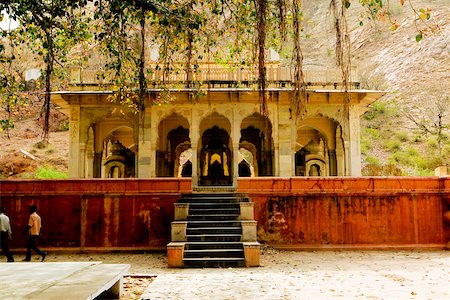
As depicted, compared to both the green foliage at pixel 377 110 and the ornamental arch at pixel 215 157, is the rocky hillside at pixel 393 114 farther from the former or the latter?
the ornamental arch at pixel 215 157

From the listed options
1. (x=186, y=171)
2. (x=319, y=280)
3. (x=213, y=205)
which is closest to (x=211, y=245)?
(x=213, y=205)

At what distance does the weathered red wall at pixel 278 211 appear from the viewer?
12.2 meters

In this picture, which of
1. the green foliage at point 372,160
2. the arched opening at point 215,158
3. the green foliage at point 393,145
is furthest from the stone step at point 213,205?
the green foliage at point 393,145

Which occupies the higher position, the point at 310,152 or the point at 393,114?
the point at 393,114

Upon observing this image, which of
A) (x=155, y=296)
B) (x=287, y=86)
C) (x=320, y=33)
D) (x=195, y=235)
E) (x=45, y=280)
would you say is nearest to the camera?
(x=45, y=280)

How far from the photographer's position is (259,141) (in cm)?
2289

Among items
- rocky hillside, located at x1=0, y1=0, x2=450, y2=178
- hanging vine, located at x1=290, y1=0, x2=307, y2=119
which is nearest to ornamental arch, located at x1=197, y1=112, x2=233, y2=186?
rocky hillside, located at x1=0, y1=0, x2=450, y2=178

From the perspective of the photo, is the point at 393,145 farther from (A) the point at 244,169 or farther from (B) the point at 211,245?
(B) the point at 211,245

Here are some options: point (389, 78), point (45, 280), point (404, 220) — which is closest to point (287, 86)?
point (404, 220)

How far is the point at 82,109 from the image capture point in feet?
56.3

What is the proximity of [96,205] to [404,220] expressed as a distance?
9.09m

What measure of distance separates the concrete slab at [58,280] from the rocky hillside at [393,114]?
85.1 ft

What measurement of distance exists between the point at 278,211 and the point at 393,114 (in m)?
40.0

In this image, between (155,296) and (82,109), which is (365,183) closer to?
(155,296)
